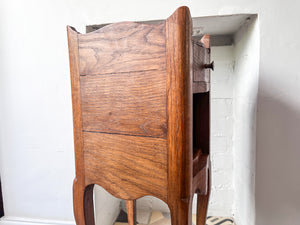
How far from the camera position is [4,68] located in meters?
1.35

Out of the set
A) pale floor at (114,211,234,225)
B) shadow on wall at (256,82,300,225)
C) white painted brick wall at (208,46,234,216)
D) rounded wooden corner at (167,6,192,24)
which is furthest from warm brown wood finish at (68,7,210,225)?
pale floor at (114,211,234,225)

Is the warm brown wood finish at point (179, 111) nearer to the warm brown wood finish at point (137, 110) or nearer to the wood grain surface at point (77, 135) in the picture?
the warm brown wood finish at point (137, 110)

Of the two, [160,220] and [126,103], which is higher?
[126,103]

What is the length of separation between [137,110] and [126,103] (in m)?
0.05

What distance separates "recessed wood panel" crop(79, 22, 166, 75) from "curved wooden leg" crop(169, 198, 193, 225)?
0.40 meters

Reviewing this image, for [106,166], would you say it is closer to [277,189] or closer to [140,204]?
[277,189]

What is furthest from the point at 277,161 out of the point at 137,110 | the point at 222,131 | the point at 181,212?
the point at 137,110

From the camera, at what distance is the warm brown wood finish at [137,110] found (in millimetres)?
593

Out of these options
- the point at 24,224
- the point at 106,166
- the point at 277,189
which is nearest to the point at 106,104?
the point at 106,166

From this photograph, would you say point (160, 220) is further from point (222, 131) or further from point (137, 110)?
point (137, 110)

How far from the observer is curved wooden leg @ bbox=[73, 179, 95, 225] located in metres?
0.80

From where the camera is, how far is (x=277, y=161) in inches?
43.9

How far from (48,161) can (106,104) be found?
0.88 metres

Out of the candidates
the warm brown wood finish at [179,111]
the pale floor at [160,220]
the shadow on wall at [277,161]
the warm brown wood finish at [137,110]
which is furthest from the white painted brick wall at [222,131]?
the warm brown wood finish at [179,111]
